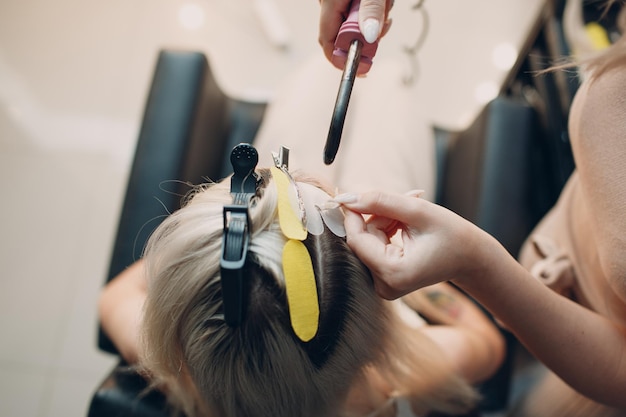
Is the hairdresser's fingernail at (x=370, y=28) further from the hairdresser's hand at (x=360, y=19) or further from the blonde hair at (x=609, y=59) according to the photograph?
the blonde hair at (x=609, y=59)

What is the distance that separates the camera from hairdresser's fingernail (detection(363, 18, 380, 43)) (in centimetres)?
52

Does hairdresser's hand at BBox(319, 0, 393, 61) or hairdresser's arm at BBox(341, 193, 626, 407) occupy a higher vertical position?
hairdresser's hand at BBox(319, 0, 393, 61)

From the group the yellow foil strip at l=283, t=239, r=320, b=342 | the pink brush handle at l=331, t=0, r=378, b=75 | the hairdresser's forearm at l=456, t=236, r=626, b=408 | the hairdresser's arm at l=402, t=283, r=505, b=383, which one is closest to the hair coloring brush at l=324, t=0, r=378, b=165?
the pink brush handle at l=331, t=0, r=378, b=75

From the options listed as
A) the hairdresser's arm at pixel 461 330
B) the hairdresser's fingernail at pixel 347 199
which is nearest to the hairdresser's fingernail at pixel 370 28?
the hairdresser's fingernail at pixel 347 199

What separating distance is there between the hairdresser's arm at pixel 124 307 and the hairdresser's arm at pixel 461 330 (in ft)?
1.66

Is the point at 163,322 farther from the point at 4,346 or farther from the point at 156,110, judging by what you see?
the point at 4,346

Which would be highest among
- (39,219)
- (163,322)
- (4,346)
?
(163,322)

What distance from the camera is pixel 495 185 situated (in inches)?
39.2

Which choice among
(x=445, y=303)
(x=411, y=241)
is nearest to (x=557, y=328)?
(x=411, y=241)

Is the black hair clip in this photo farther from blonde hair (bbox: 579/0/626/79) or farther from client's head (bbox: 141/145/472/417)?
blonde hair (bbox: 579/0/626/79)

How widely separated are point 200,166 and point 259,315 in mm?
645

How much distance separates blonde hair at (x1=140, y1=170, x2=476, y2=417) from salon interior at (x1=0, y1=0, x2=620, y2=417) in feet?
3.01

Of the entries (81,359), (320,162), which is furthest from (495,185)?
(81,359)

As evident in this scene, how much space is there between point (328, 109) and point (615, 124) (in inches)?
21.9
